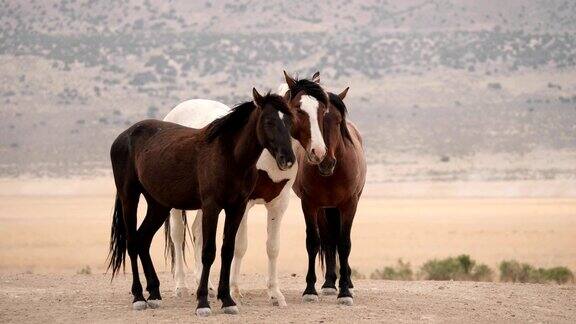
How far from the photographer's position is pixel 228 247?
10828mm

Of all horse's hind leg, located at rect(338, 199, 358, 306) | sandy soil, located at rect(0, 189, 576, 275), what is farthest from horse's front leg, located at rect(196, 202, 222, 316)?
sandy soil, located at rect(0, 189, 576, 275)

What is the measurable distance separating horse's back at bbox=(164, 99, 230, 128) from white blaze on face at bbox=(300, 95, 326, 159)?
2407mm

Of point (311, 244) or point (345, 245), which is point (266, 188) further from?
point (311, 244)

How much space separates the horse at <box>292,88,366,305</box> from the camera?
11727 mm

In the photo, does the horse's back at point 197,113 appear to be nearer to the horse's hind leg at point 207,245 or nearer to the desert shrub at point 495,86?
the horse's hind leg at point 207,245

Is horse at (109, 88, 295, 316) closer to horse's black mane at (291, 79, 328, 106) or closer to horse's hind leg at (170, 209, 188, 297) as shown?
horse's black mane at (291, 79, 328, 106)

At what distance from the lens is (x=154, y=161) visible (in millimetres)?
11312

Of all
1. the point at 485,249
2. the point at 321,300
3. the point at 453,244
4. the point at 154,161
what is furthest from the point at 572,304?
the point at 453,244

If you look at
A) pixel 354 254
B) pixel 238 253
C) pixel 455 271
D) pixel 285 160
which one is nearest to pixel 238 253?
pixel 238 253

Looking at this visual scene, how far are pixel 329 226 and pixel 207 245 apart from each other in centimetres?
273

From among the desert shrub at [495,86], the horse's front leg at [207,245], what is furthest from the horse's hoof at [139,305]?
the desert shrub at [495,86]

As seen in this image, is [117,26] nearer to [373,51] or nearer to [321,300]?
[373,51]

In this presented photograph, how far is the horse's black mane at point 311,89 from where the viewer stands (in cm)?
1141

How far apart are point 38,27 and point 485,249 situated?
202 feet
